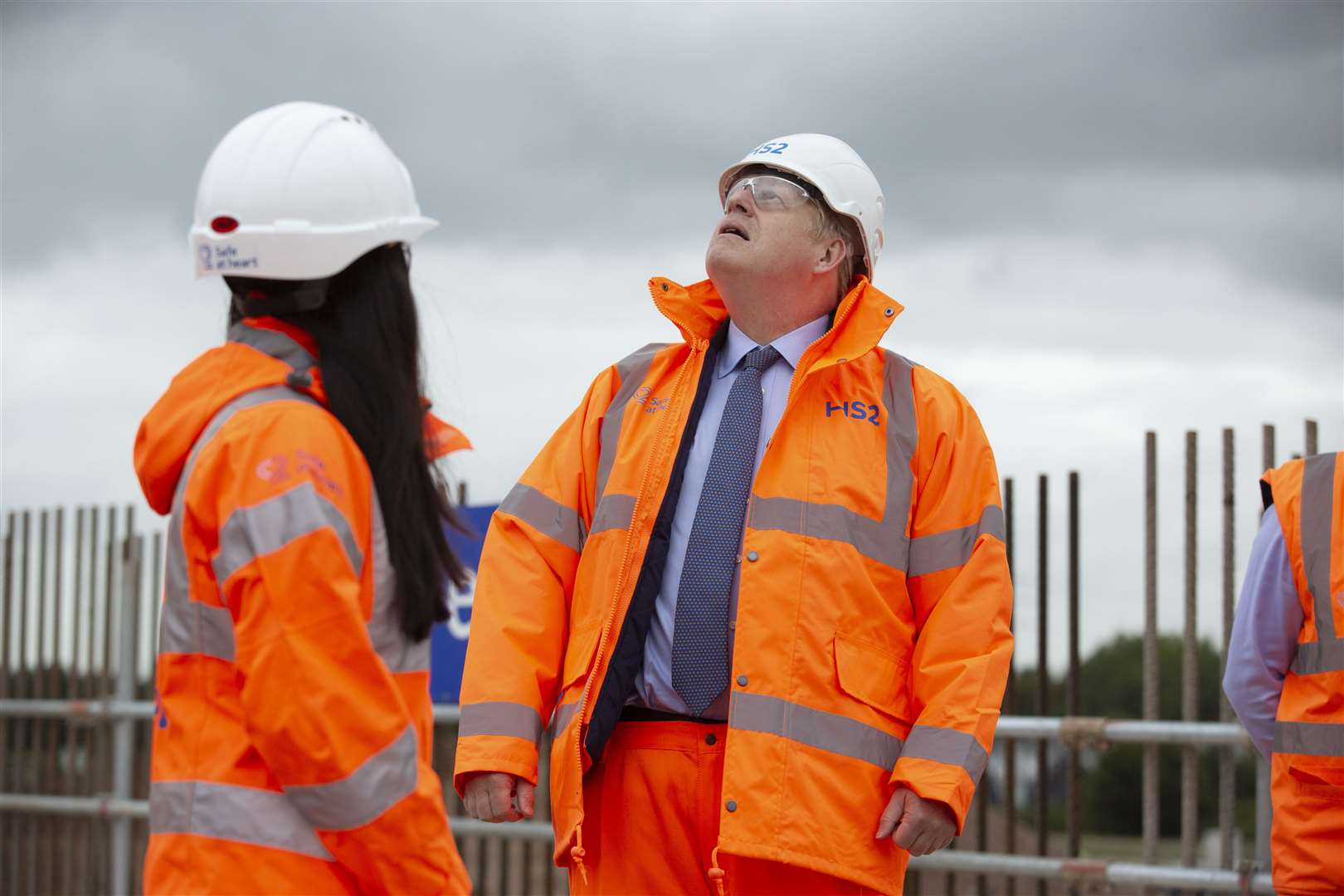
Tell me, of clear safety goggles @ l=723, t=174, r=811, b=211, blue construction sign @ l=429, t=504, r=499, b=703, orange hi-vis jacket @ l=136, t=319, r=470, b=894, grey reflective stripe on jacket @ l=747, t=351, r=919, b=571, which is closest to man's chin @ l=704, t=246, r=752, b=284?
clear safety goggles @ l=723, t=174, r=811, b=211

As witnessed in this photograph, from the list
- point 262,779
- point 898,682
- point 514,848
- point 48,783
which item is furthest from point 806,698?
point 48,783

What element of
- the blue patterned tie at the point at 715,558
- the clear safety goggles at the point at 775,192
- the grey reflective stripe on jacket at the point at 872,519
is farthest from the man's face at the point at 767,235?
the grey reflective stripe on jacket at the point at 872,519

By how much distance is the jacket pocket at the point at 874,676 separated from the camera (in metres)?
3.77

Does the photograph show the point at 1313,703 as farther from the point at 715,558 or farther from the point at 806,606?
the point at 715,558

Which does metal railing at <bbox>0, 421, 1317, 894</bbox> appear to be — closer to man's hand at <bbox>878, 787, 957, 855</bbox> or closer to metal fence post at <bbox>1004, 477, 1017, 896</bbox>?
metal fence post at <bbox>1004, 477, 1017, 896</bbox>

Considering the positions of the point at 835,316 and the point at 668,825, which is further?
the point at 835,316

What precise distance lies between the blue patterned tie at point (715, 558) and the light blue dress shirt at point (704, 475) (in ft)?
0.07

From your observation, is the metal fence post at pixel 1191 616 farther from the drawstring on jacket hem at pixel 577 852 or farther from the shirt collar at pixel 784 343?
the drawstring on jacket hem at pixel 577 852

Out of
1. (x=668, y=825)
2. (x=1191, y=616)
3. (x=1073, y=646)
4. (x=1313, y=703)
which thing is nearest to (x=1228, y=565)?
(x=1191, y=616)

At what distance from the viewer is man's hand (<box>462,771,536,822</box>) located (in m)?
3.84

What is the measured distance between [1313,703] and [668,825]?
226cm

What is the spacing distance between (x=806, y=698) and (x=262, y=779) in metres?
1.43

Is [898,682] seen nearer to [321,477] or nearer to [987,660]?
[987,660]

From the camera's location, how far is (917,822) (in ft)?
12.1
